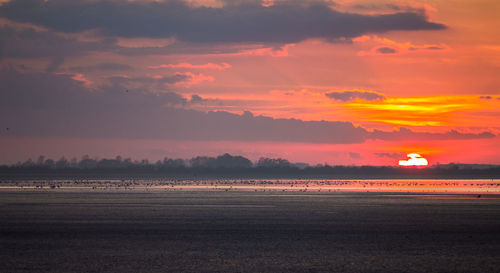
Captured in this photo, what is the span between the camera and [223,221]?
4544 centimetres

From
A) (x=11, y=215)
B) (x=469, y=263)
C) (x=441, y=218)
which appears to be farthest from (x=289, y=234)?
(x=11, y=215)

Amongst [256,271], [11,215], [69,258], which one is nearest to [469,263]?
[256,271]

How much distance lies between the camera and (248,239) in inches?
1395

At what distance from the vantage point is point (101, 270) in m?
26.0

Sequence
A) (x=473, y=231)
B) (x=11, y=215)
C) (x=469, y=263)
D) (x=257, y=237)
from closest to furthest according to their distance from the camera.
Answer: (x=469, y=263) → (x=257, y=237) → (x=473, y=231) → (x=11, y=215)

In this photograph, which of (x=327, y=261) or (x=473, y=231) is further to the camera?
(x=473, y=231)

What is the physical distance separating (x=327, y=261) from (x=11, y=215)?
95.5 ft

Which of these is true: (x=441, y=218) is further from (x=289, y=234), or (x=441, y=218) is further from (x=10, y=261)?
(x=10, y=261)

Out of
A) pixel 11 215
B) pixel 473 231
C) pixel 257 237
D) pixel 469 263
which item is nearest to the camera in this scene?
pixel 469 263

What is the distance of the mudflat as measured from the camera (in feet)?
89.8

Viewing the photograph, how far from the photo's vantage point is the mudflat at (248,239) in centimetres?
2736

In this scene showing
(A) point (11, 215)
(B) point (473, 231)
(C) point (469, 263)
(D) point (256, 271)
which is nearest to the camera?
(D) point (256, 271)

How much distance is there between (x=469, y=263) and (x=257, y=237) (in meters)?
11.7

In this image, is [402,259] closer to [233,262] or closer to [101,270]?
[233,262]
